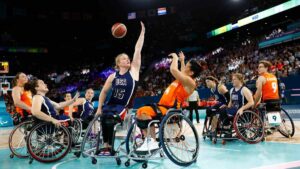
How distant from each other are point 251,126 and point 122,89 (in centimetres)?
270

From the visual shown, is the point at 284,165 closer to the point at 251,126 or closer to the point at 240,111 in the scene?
the point at 240,111

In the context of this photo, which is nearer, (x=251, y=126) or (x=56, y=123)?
(x=56, y=123)

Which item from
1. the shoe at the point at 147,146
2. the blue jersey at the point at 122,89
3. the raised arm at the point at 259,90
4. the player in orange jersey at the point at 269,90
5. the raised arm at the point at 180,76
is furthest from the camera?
the player in orange jersey at the point at 269,90

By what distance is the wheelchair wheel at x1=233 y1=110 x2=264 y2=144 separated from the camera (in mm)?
5477

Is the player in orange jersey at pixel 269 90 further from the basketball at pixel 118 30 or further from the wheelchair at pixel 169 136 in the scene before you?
the basketball at pixel 118 30

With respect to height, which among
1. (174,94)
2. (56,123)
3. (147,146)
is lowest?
(147,146)

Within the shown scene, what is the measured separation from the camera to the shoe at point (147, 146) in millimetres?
3818

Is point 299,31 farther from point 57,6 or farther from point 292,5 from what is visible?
point 57,6

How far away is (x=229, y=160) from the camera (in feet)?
13.7

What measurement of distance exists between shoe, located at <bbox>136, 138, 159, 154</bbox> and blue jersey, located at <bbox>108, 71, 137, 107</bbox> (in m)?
0.65

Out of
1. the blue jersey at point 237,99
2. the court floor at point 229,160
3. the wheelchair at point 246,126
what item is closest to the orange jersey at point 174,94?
the court floor at point 229,160

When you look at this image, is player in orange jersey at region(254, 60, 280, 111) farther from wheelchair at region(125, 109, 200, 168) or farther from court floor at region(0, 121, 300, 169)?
wheelchair at region(125, 109, 200, 168)

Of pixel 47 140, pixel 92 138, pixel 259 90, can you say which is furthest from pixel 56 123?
pixel 259 90

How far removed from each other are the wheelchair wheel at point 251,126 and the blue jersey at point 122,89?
2.29 meters
